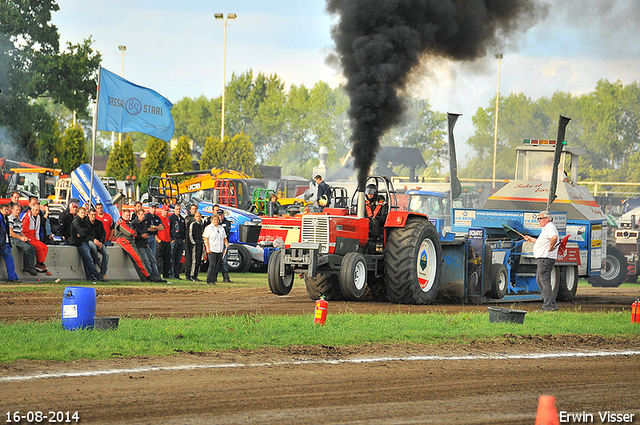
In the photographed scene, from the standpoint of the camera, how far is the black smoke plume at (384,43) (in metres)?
14.4

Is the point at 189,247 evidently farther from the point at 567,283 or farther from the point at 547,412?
the point at 547,412

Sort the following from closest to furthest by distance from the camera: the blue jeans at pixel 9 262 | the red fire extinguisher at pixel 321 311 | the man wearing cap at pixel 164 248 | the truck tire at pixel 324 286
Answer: the red fire extinguisher at pixel 321 311 < the truck tire at pixel 324 286 < the blue jeans at pixel 9 262 < the man wearing cap at pixel 164 248

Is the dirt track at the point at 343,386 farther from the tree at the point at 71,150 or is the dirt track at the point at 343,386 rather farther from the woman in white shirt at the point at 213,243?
Result: the tree at the point at 71,150

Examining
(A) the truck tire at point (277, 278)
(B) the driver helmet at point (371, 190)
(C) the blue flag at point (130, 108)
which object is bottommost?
(A) the truck tire at point (277, 278)

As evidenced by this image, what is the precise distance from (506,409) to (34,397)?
3.81 meters

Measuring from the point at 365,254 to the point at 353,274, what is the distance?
1094 millimetres

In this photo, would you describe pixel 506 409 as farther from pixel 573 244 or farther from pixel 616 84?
pixel 616 84

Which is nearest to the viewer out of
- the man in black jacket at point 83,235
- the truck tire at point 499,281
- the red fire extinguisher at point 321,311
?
the red fire extinguisher at point 321,311

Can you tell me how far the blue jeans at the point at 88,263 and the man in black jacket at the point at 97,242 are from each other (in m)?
0.14

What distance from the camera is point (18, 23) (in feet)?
120

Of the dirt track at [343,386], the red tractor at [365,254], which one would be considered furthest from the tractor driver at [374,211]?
the dirt track at [343,386]

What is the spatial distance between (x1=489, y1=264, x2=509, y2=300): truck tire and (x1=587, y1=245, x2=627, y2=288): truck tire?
364 inches

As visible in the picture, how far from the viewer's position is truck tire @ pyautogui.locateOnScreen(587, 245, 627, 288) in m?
23.2

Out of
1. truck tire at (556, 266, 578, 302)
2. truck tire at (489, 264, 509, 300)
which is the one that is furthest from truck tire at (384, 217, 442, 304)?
truck tire at (556, 266, 578, 302)
